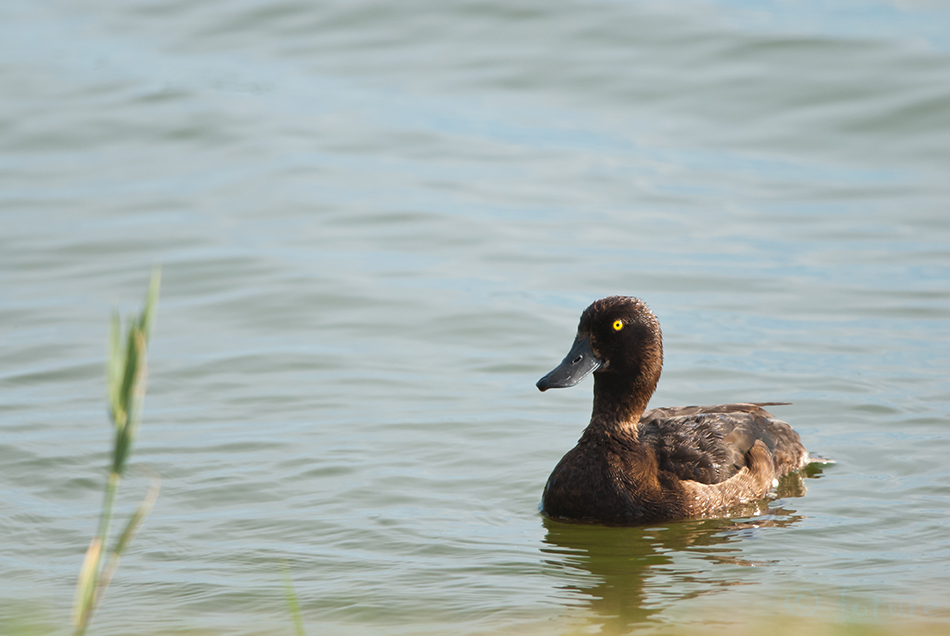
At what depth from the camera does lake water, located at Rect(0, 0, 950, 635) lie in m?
6.55

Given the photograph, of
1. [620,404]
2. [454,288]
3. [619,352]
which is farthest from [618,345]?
[454,288]

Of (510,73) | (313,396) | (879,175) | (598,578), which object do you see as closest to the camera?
(598,578)

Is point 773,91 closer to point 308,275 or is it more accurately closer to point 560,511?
point 308,275

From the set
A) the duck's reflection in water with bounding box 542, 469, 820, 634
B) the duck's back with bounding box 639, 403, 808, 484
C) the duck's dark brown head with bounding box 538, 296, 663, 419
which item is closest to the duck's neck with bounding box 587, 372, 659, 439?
the duck's dark brown head with bounding box 538, 296, 663, 419

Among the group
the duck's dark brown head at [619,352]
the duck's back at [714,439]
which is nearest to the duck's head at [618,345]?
the duck's dark brown head at [619,352]

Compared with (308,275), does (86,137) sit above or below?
above

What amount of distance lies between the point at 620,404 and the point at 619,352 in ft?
1.07

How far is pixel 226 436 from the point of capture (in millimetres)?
8844

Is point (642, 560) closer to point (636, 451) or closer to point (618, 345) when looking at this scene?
point (636, 451)

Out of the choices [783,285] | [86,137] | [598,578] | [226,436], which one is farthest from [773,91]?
[598,578]

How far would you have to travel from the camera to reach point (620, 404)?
25.2ft

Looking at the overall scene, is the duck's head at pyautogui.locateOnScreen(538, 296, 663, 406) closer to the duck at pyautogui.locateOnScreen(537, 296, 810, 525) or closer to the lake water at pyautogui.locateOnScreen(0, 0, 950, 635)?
the duck at pyautogui.locateOnScreen(537, 296, 810, 525)

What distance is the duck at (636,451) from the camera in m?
7.37

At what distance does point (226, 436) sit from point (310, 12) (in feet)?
47.3
